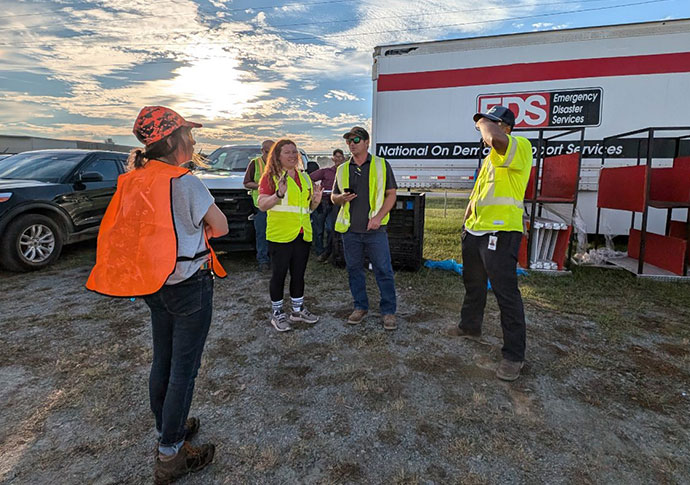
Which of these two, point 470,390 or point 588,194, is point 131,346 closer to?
point 470,390

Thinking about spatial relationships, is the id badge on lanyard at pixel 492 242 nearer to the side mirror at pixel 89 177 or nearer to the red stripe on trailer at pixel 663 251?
the red stripe on trailer at pixel 663 251

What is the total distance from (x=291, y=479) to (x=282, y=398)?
0.73 metres

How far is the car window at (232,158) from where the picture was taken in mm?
7156

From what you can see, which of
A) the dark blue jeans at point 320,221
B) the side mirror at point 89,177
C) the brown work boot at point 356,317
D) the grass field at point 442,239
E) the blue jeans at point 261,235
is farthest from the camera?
the grass field at point 442,239

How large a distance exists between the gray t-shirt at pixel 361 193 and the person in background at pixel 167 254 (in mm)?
1974

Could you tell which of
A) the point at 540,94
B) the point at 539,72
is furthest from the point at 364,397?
the point at 539,72

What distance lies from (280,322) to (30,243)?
4.40m

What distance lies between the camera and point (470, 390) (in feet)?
9.02

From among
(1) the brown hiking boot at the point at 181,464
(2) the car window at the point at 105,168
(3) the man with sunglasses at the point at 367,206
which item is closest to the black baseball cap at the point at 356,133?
(3) the man with sunglasses at the point at 367,206

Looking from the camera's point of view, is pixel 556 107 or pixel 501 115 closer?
pixel 501 115

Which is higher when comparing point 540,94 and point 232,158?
point 540,94

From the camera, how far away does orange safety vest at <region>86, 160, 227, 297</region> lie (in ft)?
5.32

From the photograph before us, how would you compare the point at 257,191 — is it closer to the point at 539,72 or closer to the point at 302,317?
the point at 302,317

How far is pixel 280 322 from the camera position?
3740mm
